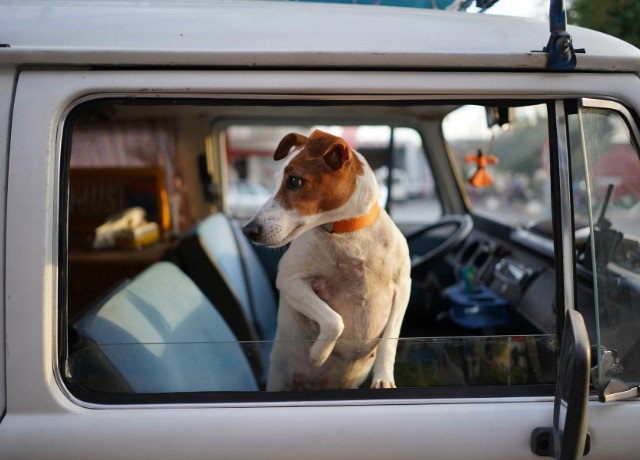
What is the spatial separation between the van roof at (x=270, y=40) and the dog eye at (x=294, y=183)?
12.5 inches

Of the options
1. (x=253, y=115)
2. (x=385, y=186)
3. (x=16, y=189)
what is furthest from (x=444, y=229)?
(x=16, y=189)

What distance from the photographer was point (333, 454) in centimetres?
121

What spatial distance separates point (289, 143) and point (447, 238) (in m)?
1.98

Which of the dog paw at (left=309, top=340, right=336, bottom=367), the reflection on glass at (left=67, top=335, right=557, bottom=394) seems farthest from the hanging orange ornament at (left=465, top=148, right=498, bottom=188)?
the dog paw at (left=309, top=340, right=336, bottom=367)

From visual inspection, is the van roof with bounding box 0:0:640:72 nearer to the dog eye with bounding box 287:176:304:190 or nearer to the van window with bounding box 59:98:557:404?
the van window with bounding box 59:98:557:404

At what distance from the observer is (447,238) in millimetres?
3373

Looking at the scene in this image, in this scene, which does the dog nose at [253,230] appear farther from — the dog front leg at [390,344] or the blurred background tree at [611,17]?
the blurred background tree at [611,17]

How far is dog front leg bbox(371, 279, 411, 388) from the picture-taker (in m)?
1.41

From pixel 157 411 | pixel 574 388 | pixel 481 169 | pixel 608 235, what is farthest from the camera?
pixel 481 169

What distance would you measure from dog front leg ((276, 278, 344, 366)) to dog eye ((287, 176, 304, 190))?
0.27m

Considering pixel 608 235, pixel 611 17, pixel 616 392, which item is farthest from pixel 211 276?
pixel 611 17

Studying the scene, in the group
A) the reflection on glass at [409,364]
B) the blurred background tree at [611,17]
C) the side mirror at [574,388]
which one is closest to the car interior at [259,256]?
the reflection on glass at [409,364]

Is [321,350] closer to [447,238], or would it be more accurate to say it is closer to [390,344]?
[390,344]

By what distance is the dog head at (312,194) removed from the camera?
1.44 m
